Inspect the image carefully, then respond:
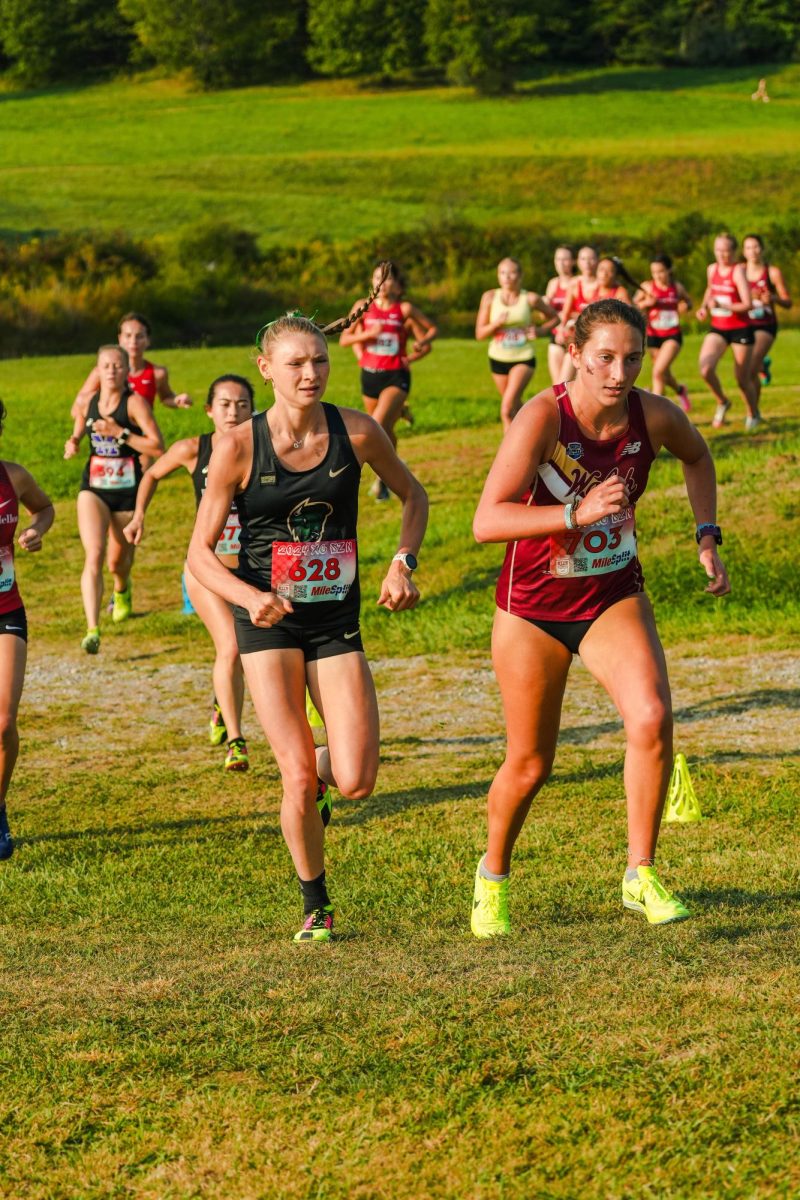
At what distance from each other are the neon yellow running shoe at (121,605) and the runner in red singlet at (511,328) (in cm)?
513

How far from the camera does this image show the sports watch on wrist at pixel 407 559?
5945 millimetres

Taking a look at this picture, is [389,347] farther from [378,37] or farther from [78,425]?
[378,37]

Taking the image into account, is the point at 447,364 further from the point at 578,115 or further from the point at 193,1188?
the point at 578,115

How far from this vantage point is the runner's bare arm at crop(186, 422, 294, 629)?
5531mm

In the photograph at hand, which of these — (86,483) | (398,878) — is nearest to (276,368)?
(398,878)

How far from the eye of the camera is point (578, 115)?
7850 cm

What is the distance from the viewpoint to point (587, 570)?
5.50 meters

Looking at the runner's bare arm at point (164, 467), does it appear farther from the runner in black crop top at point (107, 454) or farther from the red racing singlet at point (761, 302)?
the red racing singlet at point (761, 302)

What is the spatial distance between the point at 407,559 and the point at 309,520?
0.45 m

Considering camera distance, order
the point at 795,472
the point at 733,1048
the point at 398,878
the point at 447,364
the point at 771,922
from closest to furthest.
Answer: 1. the point at 733,1048
2. the point at 771,922
3. the point at 398,878
4. the point at 795,472
5. the point at 447,364

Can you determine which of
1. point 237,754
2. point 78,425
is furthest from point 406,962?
point 78,425

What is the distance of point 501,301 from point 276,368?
11.8 metres

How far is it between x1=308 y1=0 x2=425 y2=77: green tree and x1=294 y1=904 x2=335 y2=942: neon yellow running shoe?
86.2 m

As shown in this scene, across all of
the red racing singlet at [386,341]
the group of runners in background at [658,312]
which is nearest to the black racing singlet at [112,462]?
the red racing singlet at [386,341]
